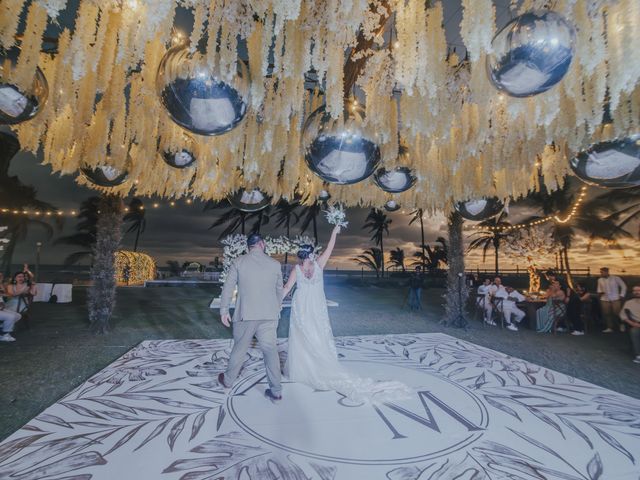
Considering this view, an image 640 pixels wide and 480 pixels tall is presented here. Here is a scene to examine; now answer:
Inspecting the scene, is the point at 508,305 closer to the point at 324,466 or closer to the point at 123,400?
the point at 324,466

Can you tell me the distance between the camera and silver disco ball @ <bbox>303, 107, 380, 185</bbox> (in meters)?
2.00

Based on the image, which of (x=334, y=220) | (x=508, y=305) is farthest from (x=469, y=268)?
(x=334, y=220)

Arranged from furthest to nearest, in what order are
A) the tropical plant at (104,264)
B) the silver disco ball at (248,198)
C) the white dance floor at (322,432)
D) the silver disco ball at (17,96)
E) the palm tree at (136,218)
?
the palm tree at (136,218), the tropical plant at (104,264), the silver disco ball at (248,198), the white dance floor at (322,432), the silver disco ball at (17,96)

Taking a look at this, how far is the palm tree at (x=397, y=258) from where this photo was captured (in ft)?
122

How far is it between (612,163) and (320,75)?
2.12 metres

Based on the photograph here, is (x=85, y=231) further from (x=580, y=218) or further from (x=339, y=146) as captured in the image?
(x=580, y=218)

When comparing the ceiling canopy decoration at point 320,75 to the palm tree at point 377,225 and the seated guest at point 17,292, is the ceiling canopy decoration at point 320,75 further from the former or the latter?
the palm tree at point 377,225

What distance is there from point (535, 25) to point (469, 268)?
129 feet

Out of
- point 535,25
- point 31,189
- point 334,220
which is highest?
point 31,189

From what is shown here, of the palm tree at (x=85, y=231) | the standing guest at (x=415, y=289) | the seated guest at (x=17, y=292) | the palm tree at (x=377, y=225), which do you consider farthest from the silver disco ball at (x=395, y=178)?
the palm tree at (x=377, y=225)

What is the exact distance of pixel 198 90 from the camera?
1.61 metres

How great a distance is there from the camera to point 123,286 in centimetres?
1767

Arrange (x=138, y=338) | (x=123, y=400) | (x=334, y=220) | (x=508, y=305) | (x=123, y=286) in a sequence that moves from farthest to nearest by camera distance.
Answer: (x=123, y=286) < (x=508, y=305) < (x=138, y=338) < (x=334, y=220) < (x=123, y=400)

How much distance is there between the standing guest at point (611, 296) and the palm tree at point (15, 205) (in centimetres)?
2233
